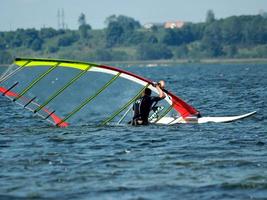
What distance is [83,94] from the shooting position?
76.6 ft

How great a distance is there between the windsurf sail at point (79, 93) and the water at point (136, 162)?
722mm

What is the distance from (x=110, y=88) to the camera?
912 inches

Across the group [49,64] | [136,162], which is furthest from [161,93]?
[136,162]

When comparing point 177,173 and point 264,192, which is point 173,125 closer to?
point 177,173

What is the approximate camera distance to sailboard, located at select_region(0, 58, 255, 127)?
75.0 feet

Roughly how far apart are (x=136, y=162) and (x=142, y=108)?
247 inches

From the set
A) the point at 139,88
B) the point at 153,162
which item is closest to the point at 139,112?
the point at 139,88

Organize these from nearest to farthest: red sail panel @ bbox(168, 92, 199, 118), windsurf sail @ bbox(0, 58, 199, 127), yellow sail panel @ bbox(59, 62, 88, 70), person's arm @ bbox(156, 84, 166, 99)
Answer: person's arm @ bbox(156, 84, 166, 99), yellow sail panel @ bbox(59, 62, 88, 70), windsurf sail @ bbox(0, 58, 199, 127), red sail panel @ bbox(168, 92, 199, 118)

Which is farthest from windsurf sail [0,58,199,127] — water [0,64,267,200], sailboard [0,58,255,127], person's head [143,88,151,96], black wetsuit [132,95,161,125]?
water [0,64,267,200]

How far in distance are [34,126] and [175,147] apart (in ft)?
23.0

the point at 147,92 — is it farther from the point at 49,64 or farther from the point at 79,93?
the point at 49,64

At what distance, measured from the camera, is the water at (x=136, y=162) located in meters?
13.6

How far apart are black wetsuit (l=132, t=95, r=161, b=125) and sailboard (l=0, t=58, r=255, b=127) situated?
563 mm

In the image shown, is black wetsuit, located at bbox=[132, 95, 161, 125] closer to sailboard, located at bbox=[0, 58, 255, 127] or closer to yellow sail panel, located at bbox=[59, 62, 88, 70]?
sailboard, located at bbox=[0, 58, 255, 127]
